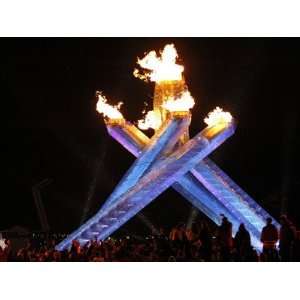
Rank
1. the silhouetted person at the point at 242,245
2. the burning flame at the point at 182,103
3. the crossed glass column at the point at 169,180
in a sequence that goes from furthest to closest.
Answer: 1. the burning flame at the point at 182,103
2. the crossed glass column at the point at 169,180
3. the silhouetted person at the point at 242,245

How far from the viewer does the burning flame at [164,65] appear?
35.0ft

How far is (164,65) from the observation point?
35.4 feet

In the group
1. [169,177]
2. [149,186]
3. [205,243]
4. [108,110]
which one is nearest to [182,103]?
[169,177]

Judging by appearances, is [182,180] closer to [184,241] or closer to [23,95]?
[23,95]

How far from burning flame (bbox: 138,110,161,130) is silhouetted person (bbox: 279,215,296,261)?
4.99 m

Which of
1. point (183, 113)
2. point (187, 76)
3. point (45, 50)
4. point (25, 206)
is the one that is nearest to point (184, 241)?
point (183, 113)

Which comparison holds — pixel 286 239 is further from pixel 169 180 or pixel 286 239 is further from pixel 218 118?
pixel 218 118

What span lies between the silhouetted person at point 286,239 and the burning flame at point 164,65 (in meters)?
5.02

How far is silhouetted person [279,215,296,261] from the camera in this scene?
6.25 metres

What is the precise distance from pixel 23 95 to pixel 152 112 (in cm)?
271

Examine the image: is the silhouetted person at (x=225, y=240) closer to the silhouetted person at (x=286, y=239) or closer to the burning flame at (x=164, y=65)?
the silhouetted person at (x=286, y=239)

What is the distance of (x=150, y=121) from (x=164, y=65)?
1109 millimetres

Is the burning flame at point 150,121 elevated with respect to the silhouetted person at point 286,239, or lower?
elevated

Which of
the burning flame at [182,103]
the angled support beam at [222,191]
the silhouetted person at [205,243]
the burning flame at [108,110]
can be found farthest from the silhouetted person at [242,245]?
the burning flame at [108,110]
